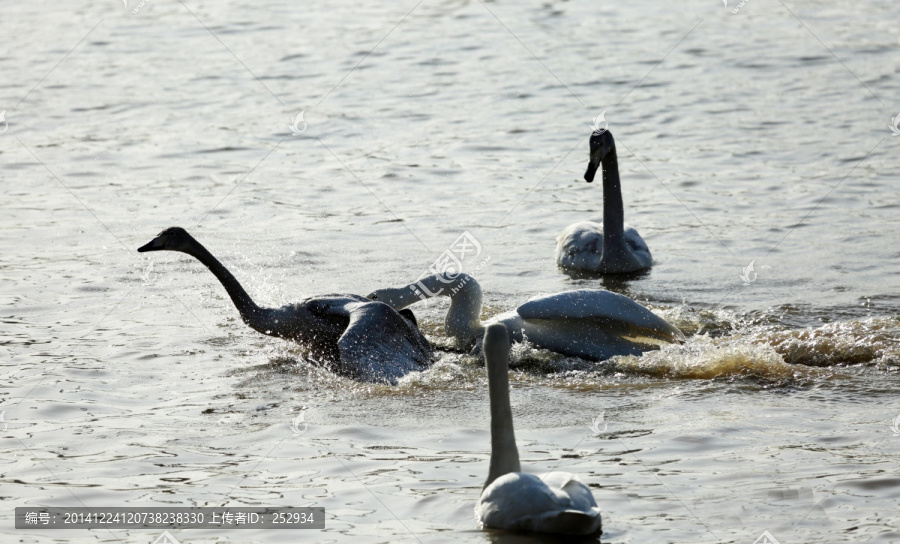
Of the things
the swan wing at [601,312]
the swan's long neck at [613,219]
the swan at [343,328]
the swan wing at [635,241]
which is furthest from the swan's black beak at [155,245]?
the swan wing at [635,241]

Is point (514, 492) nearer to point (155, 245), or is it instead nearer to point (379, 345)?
point (379, 345)

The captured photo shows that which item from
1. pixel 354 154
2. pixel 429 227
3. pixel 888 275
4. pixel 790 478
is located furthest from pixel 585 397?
pixel 354 154

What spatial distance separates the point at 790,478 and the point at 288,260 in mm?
6043

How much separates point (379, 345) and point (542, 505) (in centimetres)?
284

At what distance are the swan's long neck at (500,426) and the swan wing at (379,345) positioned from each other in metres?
2.28

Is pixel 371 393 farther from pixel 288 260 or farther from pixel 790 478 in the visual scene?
pixel 288 260

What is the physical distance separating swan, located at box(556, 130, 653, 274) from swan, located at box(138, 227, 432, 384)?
2884 mm

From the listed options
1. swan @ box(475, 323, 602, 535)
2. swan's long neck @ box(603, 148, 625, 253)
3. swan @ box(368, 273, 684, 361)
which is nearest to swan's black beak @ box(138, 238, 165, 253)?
swan @ box(368, 273, 684, 361)

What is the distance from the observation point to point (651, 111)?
1661 cm

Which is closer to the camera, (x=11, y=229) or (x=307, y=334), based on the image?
(x=307, y=334)

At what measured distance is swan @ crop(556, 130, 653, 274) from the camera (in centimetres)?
1100

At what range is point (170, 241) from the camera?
8.65 meters
